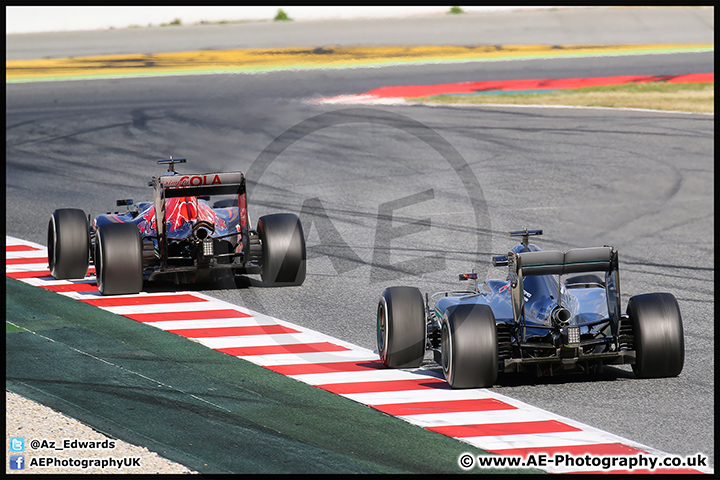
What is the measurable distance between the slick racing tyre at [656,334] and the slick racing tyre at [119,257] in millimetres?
6449

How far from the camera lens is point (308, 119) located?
90.4 ft

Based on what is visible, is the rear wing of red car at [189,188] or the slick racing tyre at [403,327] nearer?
the slick racing tyre at [403,327]

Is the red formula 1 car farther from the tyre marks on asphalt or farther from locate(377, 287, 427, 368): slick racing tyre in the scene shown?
locate(377, 287, 427, 368): slick racing tyre

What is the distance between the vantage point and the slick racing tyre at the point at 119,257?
1279cm

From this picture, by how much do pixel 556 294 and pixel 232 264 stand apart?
16.5 feet

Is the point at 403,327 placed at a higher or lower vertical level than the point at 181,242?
lower

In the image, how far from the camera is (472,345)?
352 inches

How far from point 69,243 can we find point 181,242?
1.80 metres

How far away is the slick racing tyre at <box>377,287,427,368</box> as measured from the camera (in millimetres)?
9641

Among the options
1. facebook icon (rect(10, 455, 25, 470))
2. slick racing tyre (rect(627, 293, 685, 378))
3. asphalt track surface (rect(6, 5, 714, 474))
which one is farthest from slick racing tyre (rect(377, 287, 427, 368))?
facebook icon (rect(10, 455, 25, 470))

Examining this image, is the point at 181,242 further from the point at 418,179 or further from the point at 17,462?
the point at 418,179

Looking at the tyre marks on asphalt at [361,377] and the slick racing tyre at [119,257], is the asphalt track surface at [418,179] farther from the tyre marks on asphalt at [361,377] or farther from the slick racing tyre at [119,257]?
the slick racing tyre at [119,257]

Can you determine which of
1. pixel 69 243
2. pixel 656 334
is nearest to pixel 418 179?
pixel 69 243

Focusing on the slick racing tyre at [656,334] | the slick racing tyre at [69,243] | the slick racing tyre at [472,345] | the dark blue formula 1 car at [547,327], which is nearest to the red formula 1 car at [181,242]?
the slick racing tyre at [69,243]
